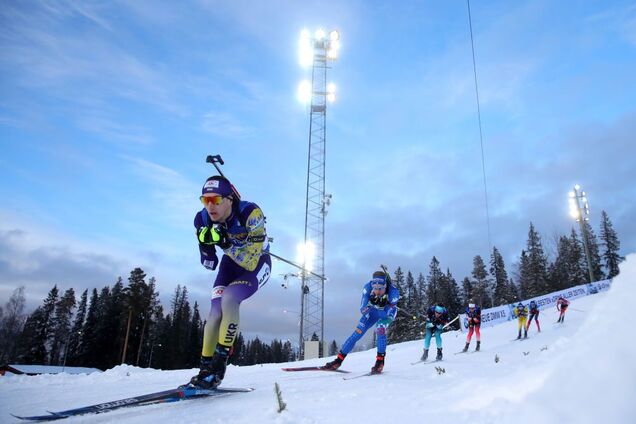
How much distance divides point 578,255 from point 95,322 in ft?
269

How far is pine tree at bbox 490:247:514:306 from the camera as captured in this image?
232ft

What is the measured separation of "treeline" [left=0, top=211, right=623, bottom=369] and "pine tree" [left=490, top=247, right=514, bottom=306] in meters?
0.19

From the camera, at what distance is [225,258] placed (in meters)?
5.22

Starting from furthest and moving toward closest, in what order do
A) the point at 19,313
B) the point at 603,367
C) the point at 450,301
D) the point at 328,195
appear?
the point at 450,301 → the point at 19,313 → the point at 328,195 → the point at 603,367

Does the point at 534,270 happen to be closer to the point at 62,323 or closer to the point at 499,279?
the point at 499,279

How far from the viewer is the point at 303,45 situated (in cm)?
3234

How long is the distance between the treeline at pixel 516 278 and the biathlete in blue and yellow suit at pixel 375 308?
183 ft

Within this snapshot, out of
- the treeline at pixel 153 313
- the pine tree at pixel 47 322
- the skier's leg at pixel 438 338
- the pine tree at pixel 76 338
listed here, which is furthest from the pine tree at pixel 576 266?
the pine tree at pixel 47 322

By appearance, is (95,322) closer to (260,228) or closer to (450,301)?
(450,301)

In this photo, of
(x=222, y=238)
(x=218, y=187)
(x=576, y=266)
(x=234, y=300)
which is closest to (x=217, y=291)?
(x=234, y=300)

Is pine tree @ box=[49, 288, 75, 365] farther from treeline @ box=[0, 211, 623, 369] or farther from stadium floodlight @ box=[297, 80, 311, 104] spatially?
stadium floodlight @ box=[297, 80, 311, 104]

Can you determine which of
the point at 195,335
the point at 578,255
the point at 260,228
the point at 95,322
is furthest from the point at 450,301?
the point at 260,228

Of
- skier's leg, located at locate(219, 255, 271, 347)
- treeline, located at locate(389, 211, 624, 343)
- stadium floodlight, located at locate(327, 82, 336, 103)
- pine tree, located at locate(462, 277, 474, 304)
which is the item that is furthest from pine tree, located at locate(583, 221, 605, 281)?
skier's leg, located at locate(219, 255, 271, 347)

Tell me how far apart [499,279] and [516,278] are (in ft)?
25.8
